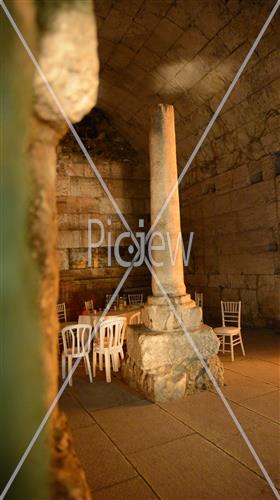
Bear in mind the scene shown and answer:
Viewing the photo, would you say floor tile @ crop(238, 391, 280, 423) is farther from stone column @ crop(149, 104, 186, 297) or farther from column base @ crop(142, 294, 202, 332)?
stone column @ crop(149, 104, 186, 297)

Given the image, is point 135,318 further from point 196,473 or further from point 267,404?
point 196,473

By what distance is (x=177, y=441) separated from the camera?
8.12 feet

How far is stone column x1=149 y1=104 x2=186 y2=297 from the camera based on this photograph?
3.85 m

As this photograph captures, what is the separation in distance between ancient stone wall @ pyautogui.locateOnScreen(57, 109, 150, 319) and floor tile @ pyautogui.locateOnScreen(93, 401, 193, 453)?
18.1 feet

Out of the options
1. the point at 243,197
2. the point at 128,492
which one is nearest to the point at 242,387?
the point at 128,492

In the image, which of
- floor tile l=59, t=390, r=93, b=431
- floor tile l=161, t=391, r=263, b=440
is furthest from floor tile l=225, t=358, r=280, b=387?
floor tile l=59, t=390, r=93, b=431

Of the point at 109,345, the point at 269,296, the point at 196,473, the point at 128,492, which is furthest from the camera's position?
the point at 269,296

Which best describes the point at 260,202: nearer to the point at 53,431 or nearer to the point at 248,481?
the point at 248,481

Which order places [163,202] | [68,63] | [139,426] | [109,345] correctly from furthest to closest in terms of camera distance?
1. [109,345]
2. [163,202]
3. [139,426]
4. [68,63]

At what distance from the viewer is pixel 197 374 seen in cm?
349

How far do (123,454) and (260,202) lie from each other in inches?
225

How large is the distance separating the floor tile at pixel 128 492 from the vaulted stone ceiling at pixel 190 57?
6.04 m

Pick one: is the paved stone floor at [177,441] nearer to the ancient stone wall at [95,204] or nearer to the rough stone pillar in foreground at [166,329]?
the rough stone pillar in foreground at [166,329]

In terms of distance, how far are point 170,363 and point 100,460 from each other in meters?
1.30
